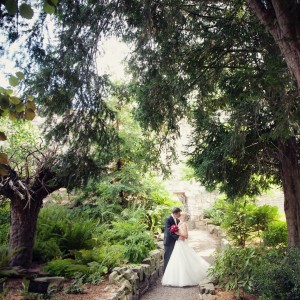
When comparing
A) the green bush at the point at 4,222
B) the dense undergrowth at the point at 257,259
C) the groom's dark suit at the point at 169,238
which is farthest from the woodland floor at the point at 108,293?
the green bush at the point at 4,222

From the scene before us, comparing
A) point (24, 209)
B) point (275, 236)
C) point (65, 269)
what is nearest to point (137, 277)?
point (65, 269)

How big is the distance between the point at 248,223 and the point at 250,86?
548cm

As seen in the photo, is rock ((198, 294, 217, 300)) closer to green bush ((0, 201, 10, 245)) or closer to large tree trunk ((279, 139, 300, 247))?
large tree trunk ((279, 139, 300, 247))

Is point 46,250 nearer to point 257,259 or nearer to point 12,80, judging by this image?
point 257,259

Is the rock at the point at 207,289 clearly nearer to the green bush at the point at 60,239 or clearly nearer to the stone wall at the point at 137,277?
the stone wall at the point at 137,277

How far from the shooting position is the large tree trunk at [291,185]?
6.68 m

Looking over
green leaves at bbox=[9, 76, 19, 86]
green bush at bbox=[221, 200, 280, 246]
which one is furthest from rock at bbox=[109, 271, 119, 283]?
green leaves at bbox=[9, 76, 19, 86]

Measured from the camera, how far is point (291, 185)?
6.79 metres

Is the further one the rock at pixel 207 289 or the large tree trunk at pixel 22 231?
the large tree trunk at pixel 22 231

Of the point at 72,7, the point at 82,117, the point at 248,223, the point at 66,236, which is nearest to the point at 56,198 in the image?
the point at 66,236

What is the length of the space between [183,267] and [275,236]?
2.72 m

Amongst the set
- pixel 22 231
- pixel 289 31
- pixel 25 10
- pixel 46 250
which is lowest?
pixel 46 250

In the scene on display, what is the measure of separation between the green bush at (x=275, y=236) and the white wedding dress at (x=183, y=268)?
1902 mm

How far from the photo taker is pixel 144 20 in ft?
17.4
